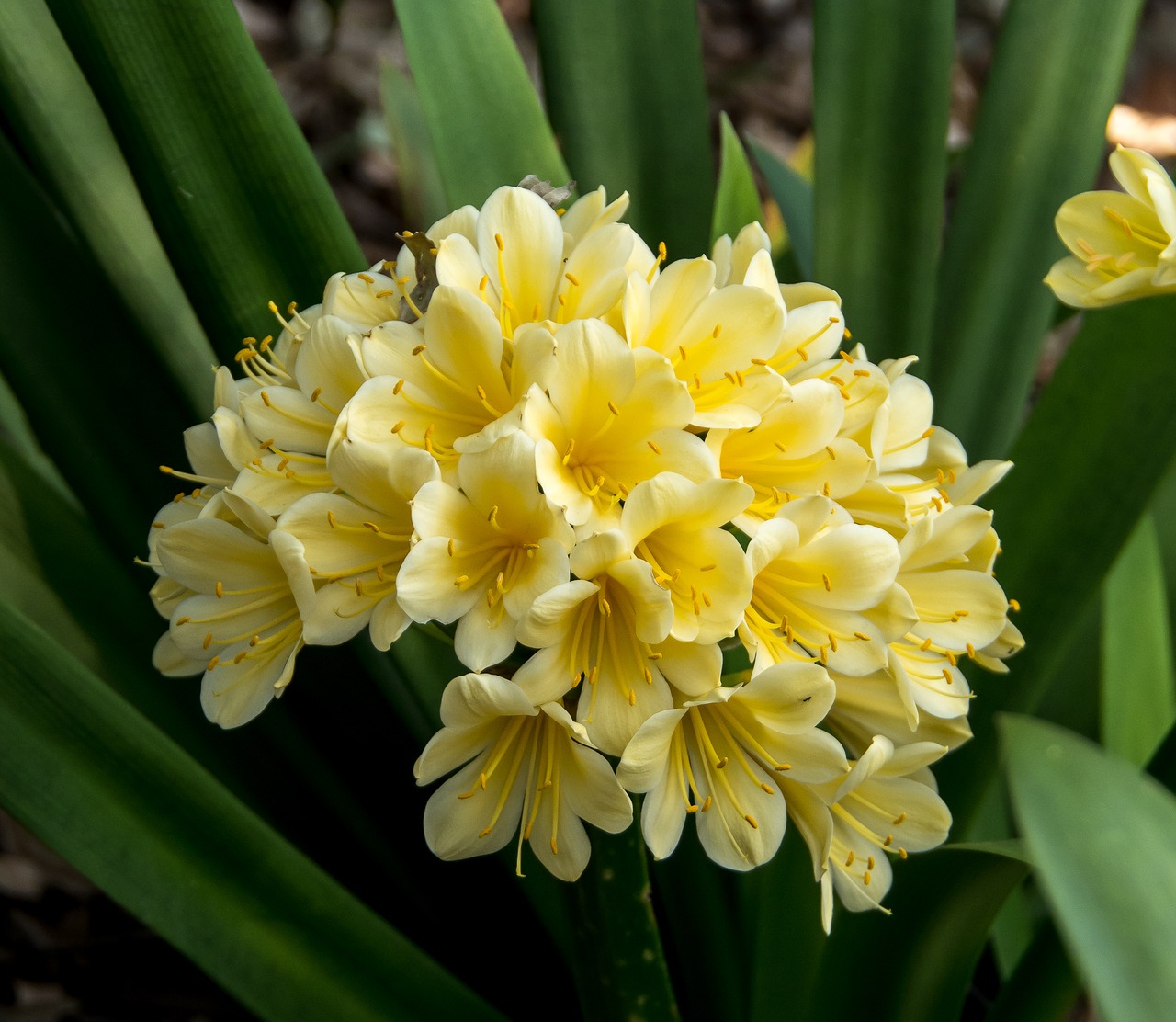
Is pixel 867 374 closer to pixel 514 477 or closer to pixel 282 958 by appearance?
pixel 514 477

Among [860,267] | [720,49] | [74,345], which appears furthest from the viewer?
[720,49]

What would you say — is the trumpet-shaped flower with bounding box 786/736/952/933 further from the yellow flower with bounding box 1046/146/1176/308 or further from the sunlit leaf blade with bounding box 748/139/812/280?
the sunlit leaf blade with bounding box 748/139/812/280

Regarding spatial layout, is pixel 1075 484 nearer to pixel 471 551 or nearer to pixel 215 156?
pixel 471 551

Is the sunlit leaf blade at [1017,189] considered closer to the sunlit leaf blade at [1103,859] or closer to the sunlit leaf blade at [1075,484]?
the sunlit leaf blade at [1075,484]

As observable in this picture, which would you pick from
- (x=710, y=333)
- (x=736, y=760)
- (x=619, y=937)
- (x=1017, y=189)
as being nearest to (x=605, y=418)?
(x=710, y=333)

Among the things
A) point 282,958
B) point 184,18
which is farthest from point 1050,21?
point 282,958
